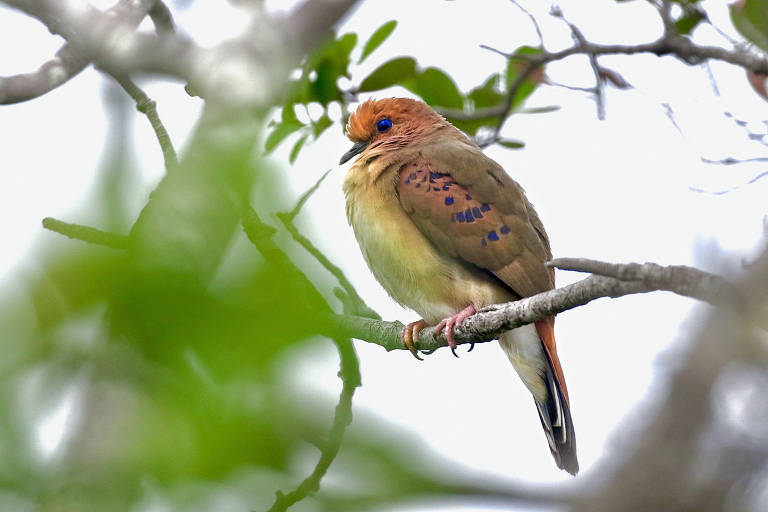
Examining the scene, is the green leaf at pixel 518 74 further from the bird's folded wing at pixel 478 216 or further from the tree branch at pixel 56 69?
the tree branch at pixel 56 69

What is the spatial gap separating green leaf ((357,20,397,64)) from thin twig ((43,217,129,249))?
3637 mm

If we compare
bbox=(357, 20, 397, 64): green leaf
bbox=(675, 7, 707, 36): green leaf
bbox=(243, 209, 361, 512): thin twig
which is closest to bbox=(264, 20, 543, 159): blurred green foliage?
bbox=(357, 20, 397, 64): green leaf

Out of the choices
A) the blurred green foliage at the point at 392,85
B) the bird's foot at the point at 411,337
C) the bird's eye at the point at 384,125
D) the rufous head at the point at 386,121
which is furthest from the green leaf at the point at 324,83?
the bird's foot at the point at 411,337

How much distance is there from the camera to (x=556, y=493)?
785 millimetres

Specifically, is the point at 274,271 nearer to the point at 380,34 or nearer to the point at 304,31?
the point at 304,31

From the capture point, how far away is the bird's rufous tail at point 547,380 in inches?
184

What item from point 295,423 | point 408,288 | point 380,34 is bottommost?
point 295,423

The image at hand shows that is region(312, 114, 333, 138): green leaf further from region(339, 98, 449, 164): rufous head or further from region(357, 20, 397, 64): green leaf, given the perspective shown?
region(339, 98, 449, 164): rufous head

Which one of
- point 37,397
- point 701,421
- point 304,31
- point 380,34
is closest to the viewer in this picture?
point 701,421

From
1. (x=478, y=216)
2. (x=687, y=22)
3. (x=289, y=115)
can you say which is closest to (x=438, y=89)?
(x=478, y=216)

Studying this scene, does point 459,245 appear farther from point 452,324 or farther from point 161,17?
point 161,17

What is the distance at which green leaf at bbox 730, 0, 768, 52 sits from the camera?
3.97m

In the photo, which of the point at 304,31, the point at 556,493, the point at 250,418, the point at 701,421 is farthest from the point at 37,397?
the point at 304,31

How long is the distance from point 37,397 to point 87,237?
18 centimetres
